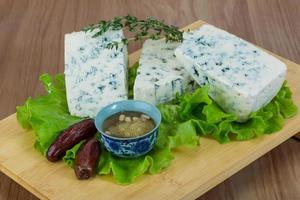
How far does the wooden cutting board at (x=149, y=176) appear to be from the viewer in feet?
5.91

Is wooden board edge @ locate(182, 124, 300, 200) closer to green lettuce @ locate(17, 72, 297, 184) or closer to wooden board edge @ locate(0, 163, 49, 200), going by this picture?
green lettuce @ locate(17, 72, 297, 184)

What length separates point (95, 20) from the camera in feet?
9.07

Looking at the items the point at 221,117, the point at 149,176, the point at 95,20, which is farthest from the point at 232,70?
the point at 95,20

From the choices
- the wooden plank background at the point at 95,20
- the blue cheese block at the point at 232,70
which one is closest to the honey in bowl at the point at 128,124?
the blue cheese block at the point at 232,70

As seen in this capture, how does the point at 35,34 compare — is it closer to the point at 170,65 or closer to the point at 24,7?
the point at 24,7

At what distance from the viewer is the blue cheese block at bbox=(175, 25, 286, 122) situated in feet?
6.48

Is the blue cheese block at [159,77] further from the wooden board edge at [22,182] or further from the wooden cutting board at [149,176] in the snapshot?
the wooden board edge at [22,182]

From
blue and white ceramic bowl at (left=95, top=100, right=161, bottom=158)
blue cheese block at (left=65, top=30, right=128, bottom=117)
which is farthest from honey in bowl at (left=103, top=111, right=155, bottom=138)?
blue cheese block at (left=65, top=30, right=128, bottom=117)

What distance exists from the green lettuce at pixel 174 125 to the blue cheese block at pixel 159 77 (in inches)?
1.3

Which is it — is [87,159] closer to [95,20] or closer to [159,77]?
[159,77]

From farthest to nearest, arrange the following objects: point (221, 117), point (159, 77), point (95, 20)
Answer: point (95, 20) → point (159, 77) → point (221, 117)

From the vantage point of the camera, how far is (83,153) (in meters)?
1.86

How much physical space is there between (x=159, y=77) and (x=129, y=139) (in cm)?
28

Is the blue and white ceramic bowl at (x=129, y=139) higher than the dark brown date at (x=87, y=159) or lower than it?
higher
